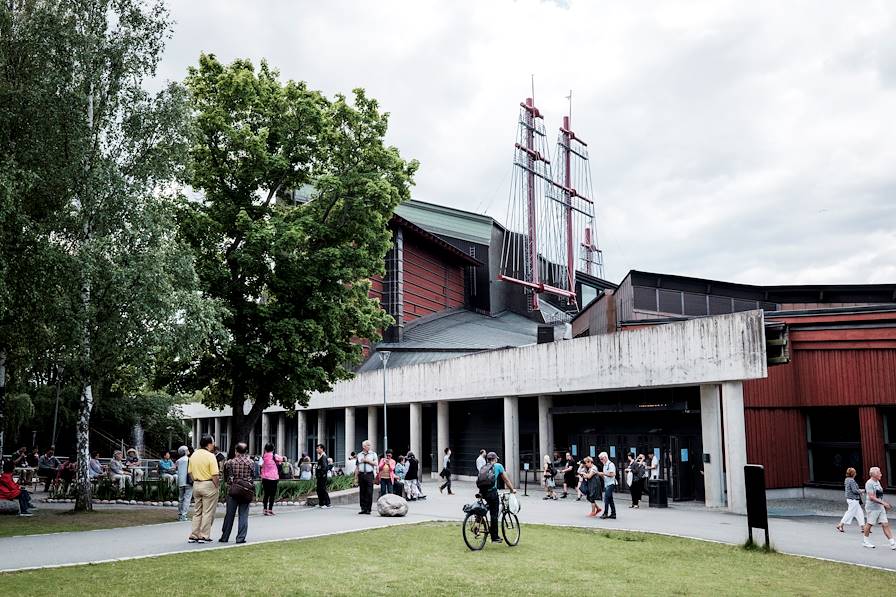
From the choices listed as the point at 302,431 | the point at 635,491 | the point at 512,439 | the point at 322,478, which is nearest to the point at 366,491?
the point at 322,478

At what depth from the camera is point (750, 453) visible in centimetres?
2516

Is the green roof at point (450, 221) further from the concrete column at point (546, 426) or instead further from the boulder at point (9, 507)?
the boulder at point (9, 507)

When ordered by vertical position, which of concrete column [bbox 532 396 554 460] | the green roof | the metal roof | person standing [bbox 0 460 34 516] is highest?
the green roof

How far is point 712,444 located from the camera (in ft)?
75.7

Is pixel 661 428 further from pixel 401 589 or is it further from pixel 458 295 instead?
pixel 458 295

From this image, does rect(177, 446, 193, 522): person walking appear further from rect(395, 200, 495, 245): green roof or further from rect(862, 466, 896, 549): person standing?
rect(395, 200, 495, 245): green roof

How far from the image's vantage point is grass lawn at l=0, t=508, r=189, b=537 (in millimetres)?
16547

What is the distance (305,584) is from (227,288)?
16.1 metres

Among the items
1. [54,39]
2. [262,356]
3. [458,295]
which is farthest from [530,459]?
[458,295]

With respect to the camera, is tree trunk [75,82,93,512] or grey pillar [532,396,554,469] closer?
tree trunk [75,82,93,512]

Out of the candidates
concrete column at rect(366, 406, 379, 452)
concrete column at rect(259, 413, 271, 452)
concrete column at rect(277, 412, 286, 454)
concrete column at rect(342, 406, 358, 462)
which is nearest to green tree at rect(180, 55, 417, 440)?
concrete column at rect(366, 406, 379, 452)

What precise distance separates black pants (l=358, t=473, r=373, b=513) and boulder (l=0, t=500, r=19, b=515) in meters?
8.54

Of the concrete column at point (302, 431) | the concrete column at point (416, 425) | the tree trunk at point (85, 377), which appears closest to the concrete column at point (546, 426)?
the concrete column at point (416, 425)

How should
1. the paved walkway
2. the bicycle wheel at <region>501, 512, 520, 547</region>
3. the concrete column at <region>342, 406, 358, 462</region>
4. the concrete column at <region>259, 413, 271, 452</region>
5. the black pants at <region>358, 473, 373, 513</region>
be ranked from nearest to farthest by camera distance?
the paved walkway, the bicycle wheel at <region>501, 512, 520, 547</region>, the black pants at <region>358, 473, 373, 513</region>, the concrete column at <region>342, 406, 358, 462</region>, the concrete column at <region>259, 413, 271, 452</region>
